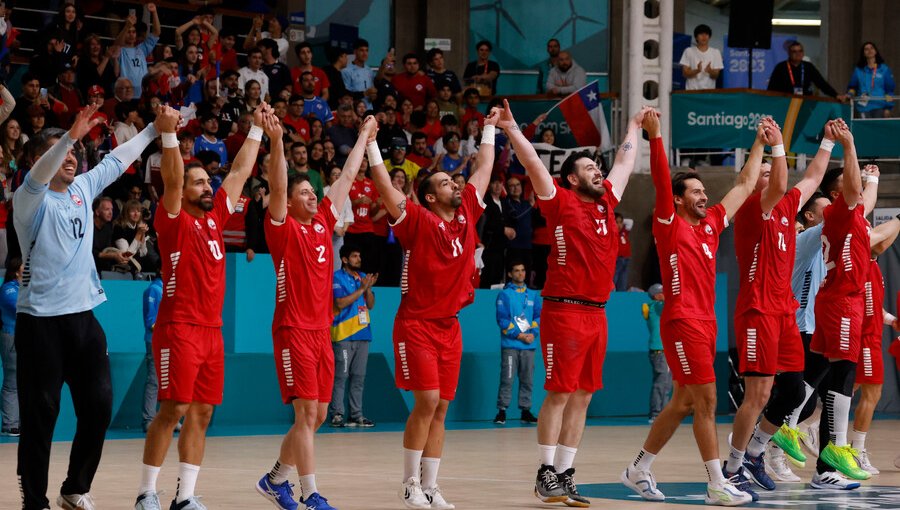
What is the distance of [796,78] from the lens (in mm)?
22562

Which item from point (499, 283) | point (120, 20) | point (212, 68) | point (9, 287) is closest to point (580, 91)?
point (499, 283)

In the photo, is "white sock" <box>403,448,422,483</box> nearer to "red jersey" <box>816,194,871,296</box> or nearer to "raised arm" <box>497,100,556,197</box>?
"raised arm" <box>497,100,556,197</box>

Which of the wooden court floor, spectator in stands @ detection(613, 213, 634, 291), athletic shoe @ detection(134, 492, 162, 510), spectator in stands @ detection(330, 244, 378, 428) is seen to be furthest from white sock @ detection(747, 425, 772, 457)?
spectator in stands @ detection(613, 213, 634, 291)

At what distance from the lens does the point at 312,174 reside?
1791 cm

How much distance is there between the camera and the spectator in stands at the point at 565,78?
2345 cm

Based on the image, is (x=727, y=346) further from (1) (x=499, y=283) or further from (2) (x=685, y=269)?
(2) (x=685, y=269)

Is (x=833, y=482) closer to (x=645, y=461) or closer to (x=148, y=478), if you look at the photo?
(x=645, y=461)

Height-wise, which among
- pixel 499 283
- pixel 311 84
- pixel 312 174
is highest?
pixel 311 84

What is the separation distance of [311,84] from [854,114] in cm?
941

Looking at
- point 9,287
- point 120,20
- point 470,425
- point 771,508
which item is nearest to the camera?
point 771,508

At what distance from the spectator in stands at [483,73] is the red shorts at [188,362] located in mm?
16154

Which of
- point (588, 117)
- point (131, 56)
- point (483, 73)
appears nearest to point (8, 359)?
point (131, 56)

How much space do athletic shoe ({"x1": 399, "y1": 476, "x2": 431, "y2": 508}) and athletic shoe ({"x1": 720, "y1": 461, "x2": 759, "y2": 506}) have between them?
227 centimetres

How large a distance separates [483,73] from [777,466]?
13678 mm
